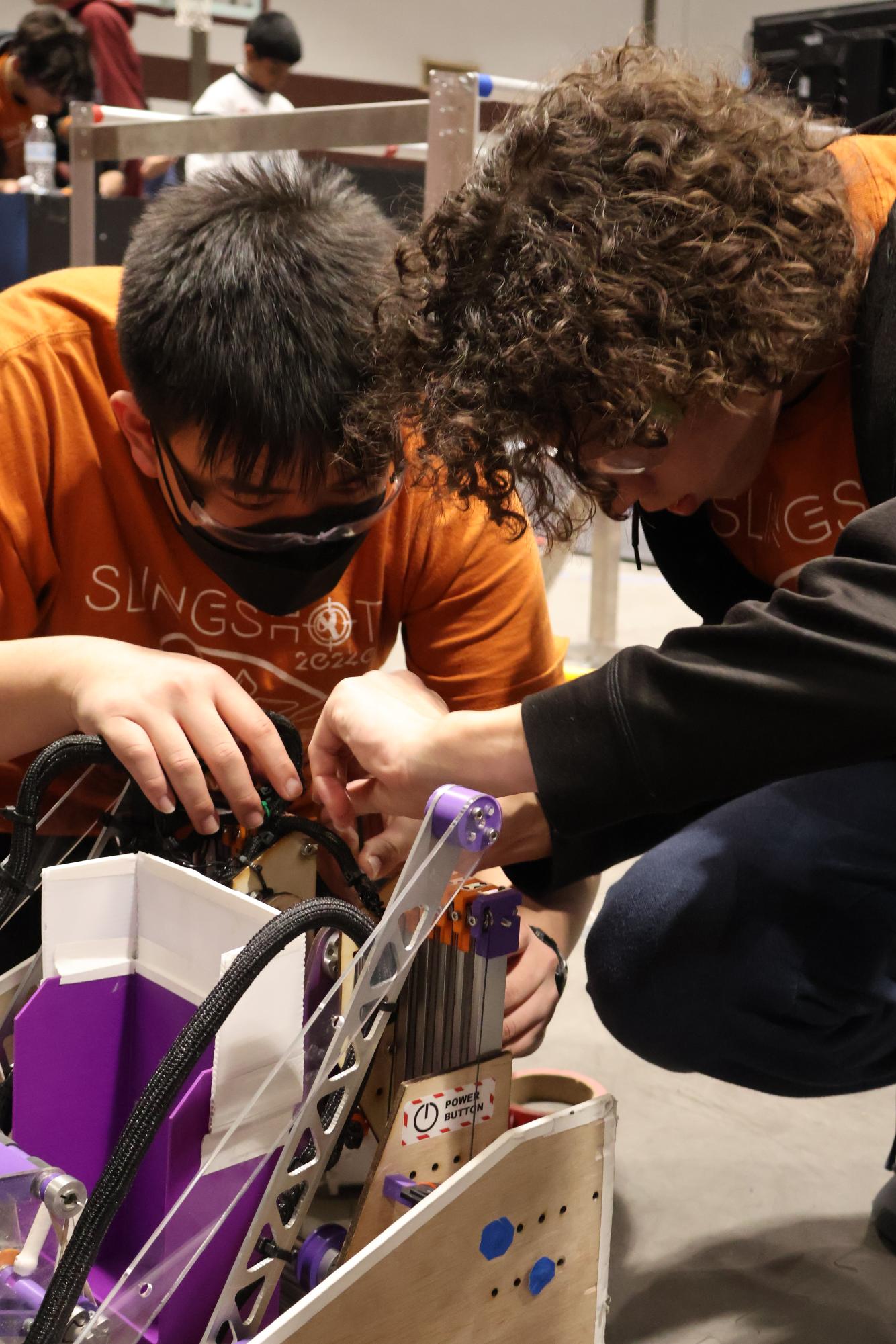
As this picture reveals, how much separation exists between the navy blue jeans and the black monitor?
62.1 inches

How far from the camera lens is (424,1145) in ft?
2.53

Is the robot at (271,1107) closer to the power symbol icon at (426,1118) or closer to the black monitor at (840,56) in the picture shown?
the power symbol icon at (426,1118)

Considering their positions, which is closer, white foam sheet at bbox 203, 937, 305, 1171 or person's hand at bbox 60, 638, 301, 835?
white foam sheet at bbox 203, 937, 305, 1171

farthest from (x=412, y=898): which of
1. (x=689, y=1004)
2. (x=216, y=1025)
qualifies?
(x=689, y=1004)

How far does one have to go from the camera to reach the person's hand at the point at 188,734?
85 centimetres

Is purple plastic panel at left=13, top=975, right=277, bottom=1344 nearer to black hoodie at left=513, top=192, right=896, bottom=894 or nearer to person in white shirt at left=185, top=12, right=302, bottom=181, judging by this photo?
black hoodie at left=513, top=192, right=896, bottom=894

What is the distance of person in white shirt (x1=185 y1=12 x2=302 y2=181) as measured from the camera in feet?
14.5

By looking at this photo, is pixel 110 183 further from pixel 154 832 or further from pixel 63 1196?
pixel 63 1196

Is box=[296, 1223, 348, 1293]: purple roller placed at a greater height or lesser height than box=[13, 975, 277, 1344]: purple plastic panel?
lesser

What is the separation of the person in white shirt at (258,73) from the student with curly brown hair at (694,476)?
3946 mm

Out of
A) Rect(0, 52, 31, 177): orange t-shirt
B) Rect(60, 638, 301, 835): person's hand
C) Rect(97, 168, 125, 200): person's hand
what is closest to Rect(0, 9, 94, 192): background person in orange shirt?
Rect(0, 52, 31, 177): orange t-shirt

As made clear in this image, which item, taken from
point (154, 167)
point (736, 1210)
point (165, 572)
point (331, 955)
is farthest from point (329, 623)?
point (154, 167)

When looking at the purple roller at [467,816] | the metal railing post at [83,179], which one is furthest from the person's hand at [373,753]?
the metal railing post at [83,179]

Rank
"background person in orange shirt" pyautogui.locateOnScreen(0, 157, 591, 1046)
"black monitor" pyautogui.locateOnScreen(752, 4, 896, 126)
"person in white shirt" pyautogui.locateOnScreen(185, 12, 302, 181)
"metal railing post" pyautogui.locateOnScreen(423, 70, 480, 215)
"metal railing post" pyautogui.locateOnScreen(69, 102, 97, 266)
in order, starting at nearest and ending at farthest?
"background person in orange shirt" pyautogui.locateOnScreen(0, 157, 591, 1046)
"metal railing post" pyautogui.locateOnScreen(423, 70, 480, 215)
"black monitor" pyautogui.locateOnScreen(752, 4, 896, 126)
"metal railing post" pyautogui.locateOnScreen(69, 102, 97, 266)
"person in white shirt" pyautogui.locateOnScreen(185, 12, 302, 181)
